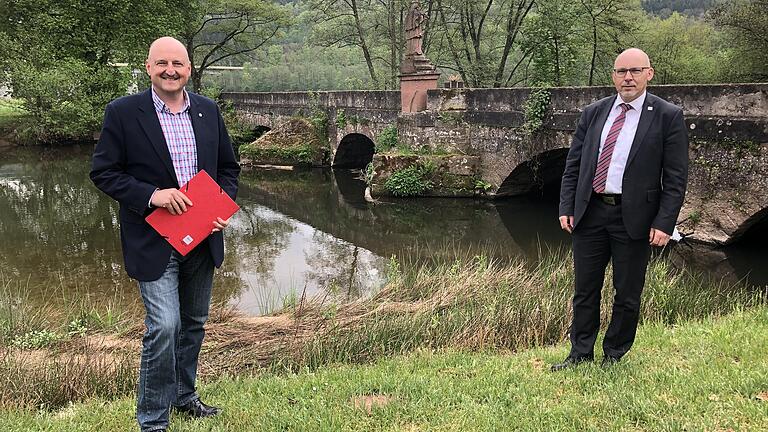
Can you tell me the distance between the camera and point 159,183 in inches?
103

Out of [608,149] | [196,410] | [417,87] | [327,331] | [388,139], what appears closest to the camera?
[196,410]

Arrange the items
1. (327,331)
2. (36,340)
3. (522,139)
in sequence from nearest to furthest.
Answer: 1. (327,331)
2. (36,340)
3. (522,139)

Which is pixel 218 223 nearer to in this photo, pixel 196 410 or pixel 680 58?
pixel 196 410

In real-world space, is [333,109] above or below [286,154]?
above

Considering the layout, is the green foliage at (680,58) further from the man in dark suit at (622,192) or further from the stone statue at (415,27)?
the man in dark suit at (622,192)

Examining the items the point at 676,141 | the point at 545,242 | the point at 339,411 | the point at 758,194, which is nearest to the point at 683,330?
the point at 676,141

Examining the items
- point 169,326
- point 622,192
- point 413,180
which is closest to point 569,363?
point 622,192

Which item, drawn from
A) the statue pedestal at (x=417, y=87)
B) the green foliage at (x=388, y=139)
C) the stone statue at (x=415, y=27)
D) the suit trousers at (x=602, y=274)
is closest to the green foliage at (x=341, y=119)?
the green foliage at (x=388, y=139)

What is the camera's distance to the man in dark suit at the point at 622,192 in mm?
3123

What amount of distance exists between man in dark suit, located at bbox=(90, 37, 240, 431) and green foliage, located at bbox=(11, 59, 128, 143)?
48.7ft

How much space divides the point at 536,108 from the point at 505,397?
880 cm

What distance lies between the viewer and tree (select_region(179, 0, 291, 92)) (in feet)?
87.7

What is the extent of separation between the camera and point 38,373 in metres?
3.76

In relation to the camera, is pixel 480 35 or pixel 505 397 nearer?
pixel 505 397
